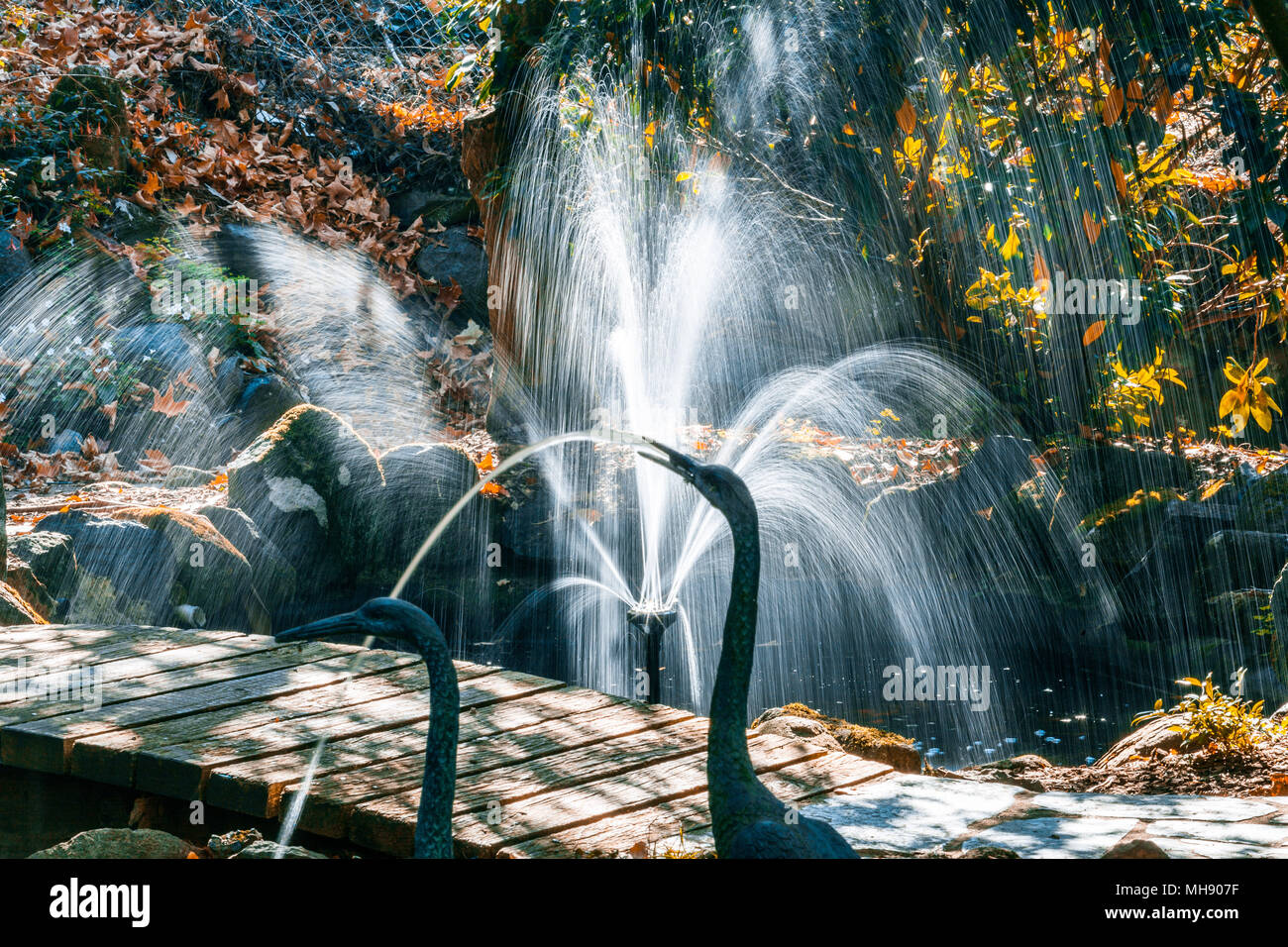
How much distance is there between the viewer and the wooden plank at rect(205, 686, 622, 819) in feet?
11.9

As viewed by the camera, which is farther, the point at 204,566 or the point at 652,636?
the point at 204,566

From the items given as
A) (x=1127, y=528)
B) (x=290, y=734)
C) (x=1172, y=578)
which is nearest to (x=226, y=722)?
(x=290, y=734)

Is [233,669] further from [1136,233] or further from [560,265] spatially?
[560,265]

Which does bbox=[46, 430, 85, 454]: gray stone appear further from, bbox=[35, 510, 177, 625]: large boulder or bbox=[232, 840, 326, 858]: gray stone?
bbox=[232, 840, 326, 858]: gray stone

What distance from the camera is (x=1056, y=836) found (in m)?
3.19

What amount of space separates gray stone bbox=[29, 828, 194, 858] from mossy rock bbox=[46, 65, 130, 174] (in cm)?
1042

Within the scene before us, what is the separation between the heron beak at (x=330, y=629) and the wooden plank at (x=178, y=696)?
1993 millimetres

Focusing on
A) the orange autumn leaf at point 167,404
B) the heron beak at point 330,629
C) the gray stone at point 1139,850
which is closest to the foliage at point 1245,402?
the gray stone at point 1139,850

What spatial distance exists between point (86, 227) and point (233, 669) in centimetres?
827

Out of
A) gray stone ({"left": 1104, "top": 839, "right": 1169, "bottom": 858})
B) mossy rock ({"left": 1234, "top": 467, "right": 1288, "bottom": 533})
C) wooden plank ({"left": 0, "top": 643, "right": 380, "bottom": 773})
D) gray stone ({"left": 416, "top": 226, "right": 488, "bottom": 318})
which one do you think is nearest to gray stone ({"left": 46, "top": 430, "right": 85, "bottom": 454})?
gray stone ({"left": 416, "top": 226, "right": 488, "bottom": 318})

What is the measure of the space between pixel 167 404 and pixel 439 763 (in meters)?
8.49

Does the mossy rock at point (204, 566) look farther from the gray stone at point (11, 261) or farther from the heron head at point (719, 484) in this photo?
the heron head at point (719, 484)

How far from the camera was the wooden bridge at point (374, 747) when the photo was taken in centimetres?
339

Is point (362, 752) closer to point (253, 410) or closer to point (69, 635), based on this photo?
point (69, 635)
